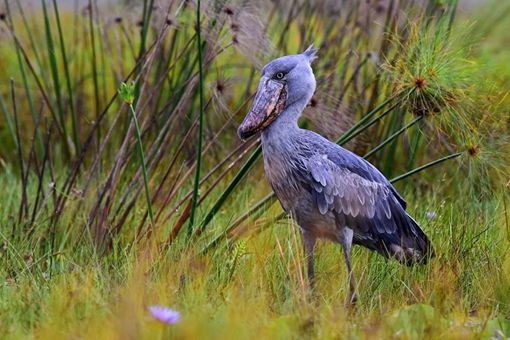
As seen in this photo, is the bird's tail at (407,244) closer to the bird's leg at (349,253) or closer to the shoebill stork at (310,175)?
the shoebill stork at (310,175)

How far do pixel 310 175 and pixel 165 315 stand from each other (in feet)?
2.94

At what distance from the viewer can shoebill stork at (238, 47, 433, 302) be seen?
3545 millimetres

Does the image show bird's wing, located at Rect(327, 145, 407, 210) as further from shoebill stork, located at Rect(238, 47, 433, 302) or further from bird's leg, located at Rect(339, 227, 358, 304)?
bird's leg, located at Rect(339, 227, 358, 304)

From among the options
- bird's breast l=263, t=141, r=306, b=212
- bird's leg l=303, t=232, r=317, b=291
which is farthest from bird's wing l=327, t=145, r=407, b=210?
bird's leg l=303, t=232, r=317, b=291

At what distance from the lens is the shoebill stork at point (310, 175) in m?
3.54

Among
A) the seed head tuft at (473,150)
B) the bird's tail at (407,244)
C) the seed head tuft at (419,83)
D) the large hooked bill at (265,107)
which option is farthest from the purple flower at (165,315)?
the seed head tuft at (473,150)

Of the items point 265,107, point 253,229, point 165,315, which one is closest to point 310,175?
point 265,107

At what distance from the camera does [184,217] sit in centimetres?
400

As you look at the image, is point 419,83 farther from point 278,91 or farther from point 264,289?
point 264,289

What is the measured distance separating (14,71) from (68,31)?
1236 mm

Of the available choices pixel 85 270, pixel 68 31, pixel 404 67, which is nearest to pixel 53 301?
pixel 85 270

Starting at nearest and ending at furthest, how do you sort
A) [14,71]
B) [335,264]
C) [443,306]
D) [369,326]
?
[369,326], [443,306], [335,264], [14,71]

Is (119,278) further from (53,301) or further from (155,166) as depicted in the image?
(155,166)

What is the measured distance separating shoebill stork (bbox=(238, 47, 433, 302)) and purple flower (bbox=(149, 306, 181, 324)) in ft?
2.61
